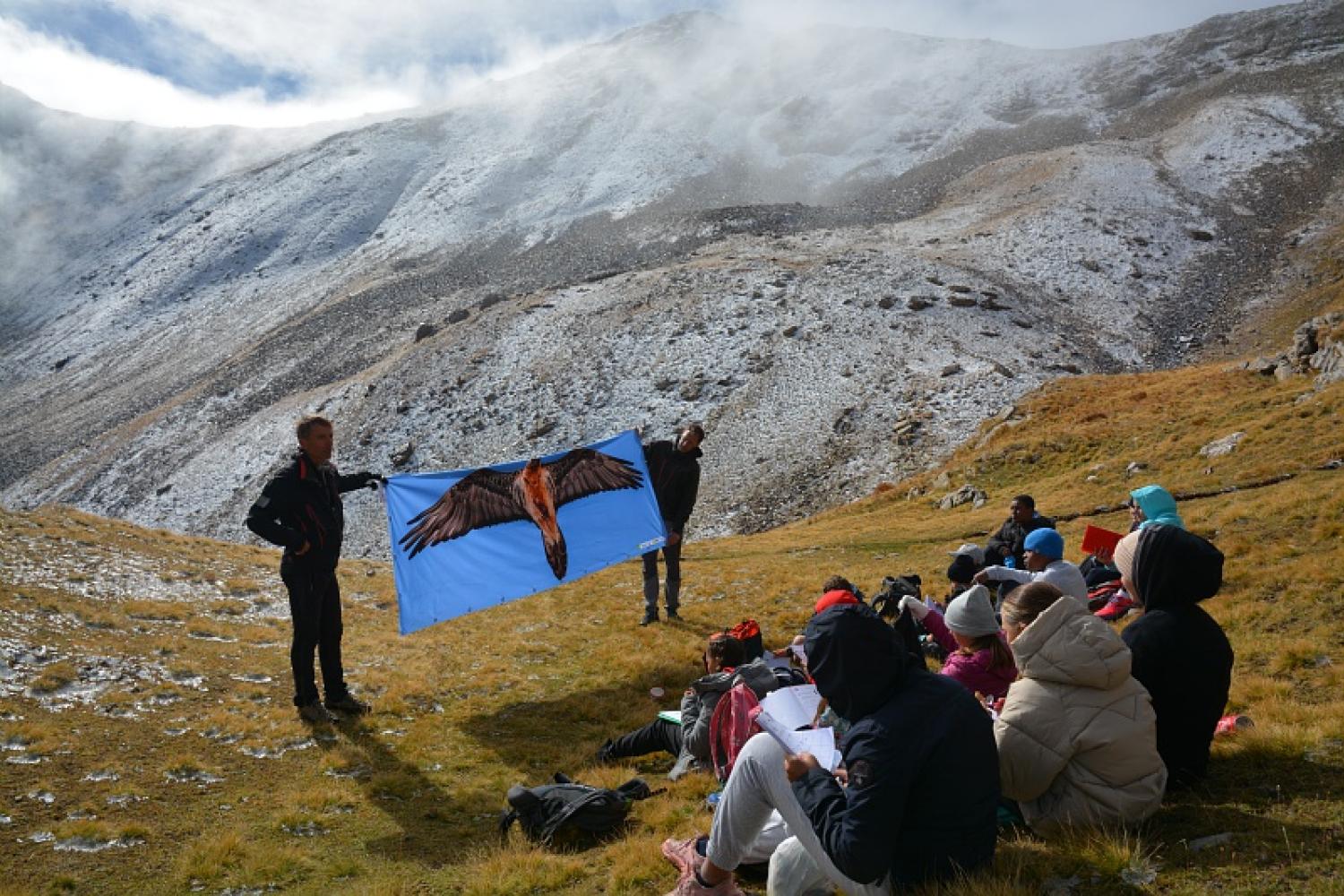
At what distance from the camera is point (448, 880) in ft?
20.4

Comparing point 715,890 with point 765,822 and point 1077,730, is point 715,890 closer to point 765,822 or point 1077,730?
point 765,822

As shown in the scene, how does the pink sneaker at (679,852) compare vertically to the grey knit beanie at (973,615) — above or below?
below

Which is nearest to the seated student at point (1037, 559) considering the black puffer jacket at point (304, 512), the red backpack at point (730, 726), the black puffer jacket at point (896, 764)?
the red backpack at point (730, 726)

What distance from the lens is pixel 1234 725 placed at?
6.54m

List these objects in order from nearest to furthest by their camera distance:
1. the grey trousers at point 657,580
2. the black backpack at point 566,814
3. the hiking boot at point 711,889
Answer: the hiking boot at point 711,889 < the black backpack at point 566,814 < the grey trousers at point 657,580

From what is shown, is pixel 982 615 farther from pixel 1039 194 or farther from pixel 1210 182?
pixel 1210 182

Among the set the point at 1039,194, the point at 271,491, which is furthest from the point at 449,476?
the point at 1039,194

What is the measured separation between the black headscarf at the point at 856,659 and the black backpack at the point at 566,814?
3.26 meters

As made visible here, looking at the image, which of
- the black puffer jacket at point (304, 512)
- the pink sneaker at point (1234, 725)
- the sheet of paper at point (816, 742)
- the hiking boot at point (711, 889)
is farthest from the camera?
the black puffer jacket at point (304, 512)

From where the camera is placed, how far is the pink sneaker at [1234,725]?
6.34 meters

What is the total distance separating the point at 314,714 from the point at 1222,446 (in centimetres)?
1974

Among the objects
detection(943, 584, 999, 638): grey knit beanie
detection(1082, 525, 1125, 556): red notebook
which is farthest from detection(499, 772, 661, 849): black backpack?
detection(1082, 525, 1125, 556): red notebook

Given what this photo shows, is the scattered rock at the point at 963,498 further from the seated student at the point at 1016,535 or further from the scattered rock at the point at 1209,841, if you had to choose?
the scattered rock at the point at 1209,841

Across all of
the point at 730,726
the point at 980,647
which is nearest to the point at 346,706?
the point at 730,726
